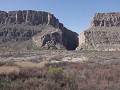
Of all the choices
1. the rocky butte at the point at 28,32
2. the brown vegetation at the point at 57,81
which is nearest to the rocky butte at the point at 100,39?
the rocky butte at the point at 28,32

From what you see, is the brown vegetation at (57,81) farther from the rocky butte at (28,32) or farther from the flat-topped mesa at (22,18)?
the flat-topped mesa at (22,18)

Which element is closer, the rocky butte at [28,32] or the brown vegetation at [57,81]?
the brown vegetation at [57,81]

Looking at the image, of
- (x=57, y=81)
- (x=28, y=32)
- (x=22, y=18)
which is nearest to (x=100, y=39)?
(x=28, y=32)

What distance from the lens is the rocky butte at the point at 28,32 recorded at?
15212 centimetres

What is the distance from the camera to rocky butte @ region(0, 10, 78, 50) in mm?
152125

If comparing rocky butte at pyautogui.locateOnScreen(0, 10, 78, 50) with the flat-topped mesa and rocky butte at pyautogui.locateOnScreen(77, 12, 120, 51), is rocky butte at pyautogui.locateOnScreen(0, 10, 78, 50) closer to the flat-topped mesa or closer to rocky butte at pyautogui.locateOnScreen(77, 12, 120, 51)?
the flat-topped mesa

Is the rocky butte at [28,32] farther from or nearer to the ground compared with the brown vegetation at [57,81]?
farther from the ground

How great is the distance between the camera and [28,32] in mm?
166750

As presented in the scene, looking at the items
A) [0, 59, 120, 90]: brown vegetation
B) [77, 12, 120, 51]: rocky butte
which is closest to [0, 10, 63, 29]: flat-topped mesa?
[77, 12, 120, 51]: rocky butte

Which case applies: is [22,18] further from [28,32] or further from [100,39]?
[100,39]

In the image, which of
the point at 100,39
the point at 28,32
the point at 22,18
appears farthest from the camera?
the point at 22,18

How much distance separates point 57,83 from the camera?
1145 cm

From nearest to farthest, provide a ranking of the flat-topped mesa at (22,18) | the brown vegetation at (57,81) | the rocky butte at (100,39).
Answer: the brown vegetation at (57,81) < the rocky butte at (100,39) < the flat-topped mesa at (22,18)

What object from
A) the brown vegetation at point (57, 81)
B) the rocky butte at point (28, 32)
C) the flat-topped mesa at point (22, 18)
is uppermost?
the flat-topped mesa at point (22, 18)
